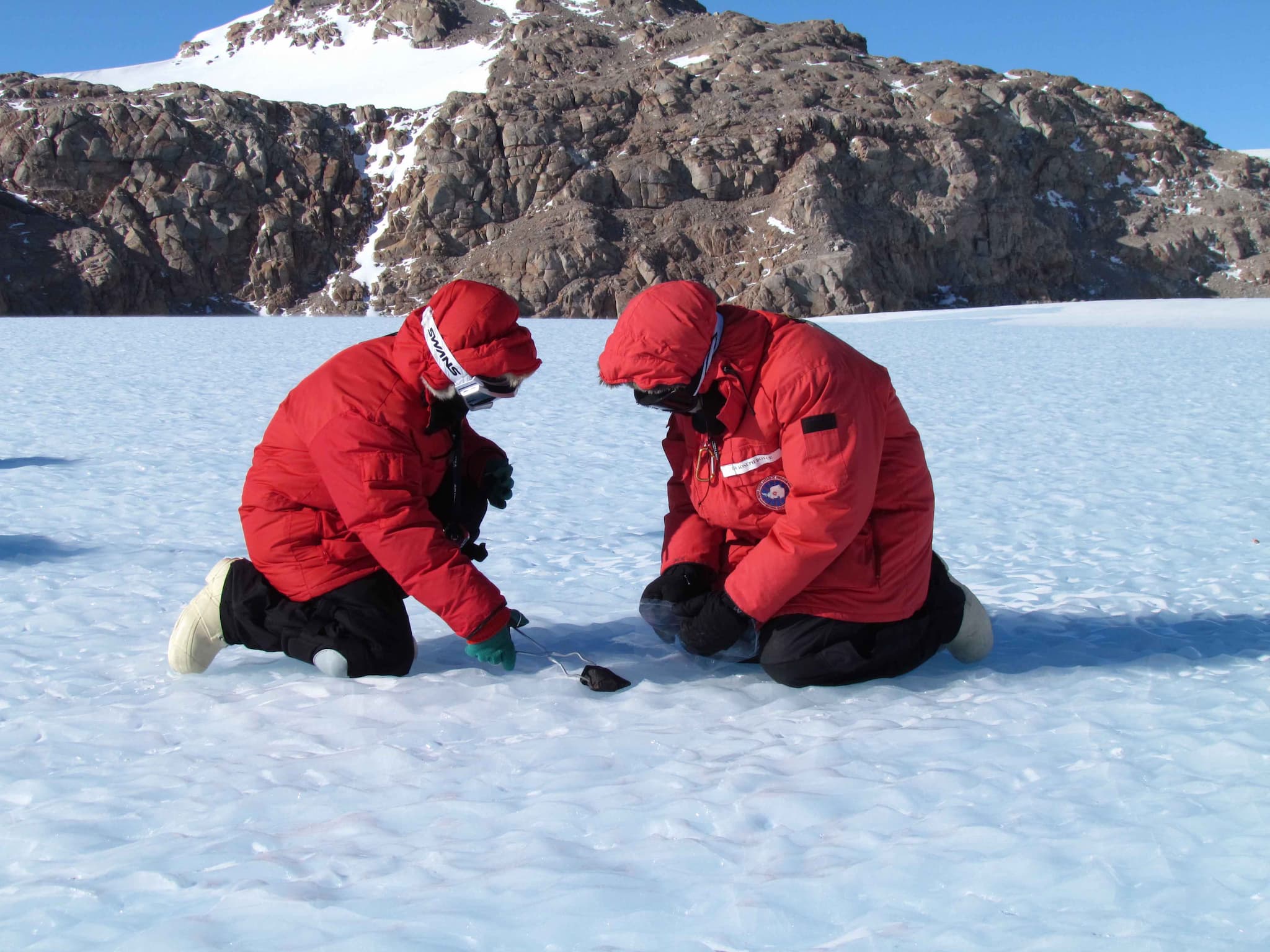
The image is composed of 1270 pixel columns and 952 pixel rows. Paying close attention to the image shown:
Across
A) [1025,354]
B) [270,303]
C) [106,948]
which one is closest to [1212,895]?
[106,948]

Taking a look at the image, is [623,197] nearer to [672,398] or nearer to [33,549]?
[33,549]

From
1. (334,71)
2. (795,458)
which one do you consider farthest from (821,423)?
(334,71)

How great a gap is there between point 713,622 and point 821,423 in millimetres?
621

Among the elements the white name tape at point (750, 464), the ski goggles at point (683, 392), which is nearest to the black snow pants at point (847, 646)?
the white name tape at point (750, 464)

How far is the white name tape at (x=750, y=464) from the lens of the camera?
255 centimetres

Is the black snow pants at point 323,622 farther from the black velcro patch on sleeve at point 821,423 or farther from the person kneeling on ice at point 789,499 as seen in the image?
the black velcro patch on sleeve at point 821,423

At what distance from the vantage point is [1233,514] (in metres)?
4.56

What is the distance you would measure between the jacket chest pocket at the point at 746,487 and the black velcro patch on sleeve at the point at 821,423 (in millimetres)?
196

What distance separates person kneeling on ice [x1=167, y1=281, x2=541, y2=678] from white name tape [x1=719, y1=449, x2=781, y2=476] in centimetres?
59

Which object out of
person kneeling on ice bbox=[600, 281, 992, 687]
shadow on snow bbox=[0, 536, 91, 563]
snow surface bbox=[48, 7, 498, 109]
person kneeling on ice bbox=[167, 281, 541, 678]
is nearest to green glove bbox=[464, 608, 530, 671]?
person kneeling on ice bbox=[167, 281, 541, 678]

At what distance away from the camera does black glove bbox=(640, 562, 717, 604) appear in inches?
106

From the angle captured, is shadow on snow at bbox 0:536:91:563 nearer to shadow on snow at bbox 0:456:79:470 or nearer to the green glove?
shadow on snow at bbox 0:456:79:470

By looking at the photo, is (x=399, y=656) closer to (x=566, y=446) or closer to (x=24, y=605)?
(x=24, y=605)

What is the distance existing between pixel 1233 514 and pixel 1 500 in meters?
5.88
